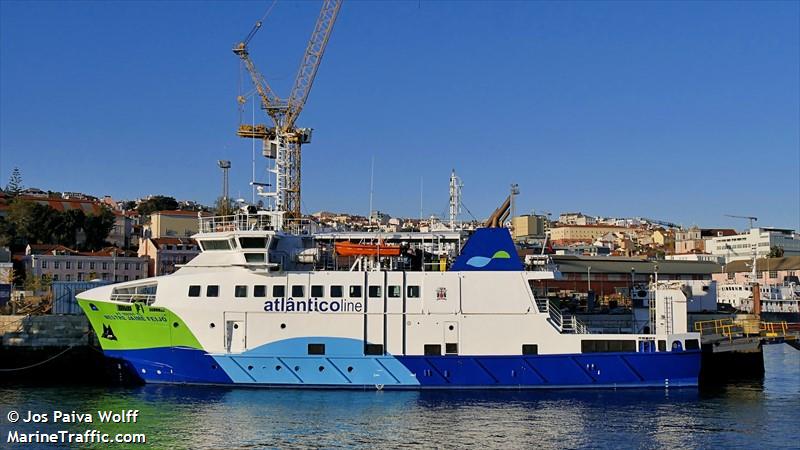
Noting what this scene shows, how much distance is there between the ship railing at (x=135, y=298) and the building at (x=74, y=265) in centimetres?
2952

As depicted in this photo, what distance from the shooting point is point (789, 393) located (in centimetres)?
2619

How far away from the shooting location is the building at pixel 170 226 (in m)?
75.4

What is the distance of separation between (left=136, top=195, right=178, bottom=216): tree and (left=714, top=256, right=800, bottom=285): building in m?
76.0

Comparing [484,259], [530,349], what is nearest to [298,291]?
[484,259]

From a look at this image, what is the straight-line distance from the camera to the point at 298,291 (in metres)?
25.3

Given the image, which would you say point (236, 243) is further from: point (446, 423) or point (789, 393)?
point (789, 393)

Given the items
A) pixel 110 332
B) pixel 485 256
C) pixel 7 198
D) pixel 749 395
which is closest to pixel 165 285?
pixel 110 332

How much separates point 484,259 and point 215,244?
945cm

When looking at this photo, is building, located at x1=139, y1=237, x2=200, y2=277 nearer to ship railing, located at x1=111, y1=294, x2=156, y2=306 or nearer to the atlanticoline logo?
ship railing, located at x1=111, y1=294, x2=156, y2=306

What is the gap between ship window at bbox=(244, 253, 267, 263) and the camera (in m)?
25.7

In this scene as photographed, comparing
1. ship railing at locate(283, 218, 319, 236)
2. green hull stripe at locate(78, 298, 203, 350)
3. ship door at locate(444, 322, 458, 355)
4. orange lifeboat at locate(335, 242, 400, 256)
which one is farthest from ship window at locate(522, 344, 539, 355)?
green hull stripe at locate(78, 298, 203, 350)

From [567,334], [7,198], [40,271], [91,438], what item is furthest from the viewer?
[7,198]

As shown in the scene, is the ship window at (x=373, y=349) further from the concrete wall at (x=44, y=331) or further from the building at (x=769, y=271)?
the building at (x=769, y=271)

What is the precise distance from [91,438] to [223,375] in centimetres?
612
